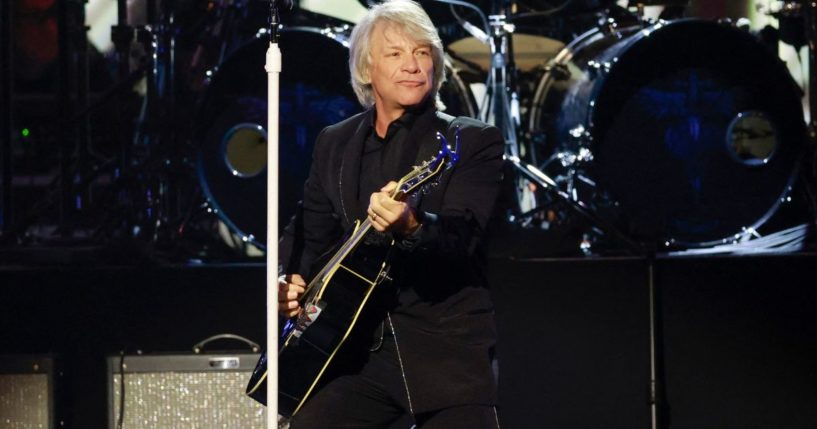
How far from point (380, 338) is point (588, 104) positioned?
289 cm

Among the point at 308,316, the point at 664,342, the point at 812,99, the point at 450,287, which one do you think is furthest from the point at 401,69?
the point at 812,99

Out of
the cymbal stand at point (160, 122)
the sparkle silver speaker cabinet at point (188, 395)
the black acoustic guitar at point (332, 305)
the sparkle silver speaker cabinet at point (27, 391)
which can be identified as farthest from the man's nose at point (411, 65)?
the cymbal stand at point (160, 122)

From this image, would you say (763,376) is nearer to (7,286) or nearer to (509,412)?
(509,412)

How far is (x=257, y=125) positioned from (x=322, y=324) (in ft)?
9.14

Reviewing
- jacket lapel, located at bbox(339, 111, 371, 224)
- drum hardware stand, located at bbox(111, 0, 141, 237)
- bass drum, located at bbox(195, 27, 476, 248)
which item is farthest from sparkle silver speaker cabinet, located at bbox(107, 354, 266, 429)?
drum hardware stand, located at bbox(111, 0, 141, 237)

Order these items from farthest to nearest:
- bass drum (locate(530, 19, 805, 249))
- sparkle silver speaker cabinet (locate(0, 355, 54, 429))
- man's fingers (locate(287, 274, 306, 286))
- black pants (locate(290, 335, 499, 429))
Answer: bass drum (locate(530, 19, 805, 249)) < sparkle silver speaker cabinet (locate(0, 355, 54, 429)) < man's fingers (locate(287, 274, 306, 286)) < black pants (locate(290, 335, 499, 429))

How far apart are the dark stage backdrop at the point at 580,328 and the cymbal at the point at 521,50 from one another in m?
2.09

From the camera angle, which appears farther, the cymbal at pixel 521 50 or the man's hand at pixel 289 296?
the cymbal at pixel 521 50

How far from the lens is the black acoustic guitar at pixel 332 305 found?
9.16 ft

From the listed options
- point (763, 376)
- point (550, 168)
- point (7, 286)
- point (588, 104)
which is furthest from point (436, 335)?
point (550, 168)

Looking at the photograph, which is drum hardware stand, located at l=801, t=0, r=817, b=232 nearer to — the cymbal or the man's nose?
the cymbal

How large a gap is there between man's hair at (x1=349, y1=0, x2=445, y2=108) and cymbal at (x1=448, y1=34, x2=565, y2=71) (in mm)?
3213

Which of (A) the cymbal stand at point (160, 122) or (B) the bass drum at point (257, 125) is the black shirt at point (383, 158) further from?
(A) the cymbal stand at point (160, 122)

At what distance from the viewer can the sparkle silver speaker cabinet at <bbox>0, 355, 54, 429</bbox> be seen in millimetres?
4242
